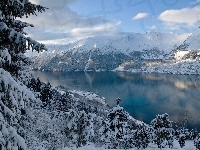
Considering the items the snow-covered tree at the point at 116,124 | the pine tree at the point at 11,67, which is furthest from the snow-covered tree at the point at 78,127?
the pine tree at the point at 11,67

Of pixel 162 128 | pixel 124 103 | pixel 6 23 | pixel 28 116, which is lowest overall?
pixel 124 103

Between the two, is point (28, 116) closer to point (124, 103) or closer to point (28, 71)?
point (28, 71)

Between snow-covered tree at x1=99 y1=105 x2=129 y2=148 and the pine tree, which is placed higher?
the pine tree

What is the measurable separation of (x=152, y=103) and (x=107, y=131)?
462ft

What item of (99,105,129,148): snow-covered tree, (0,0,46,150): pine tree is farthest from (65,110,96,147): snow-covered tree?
(0,0,46,150): pine tree

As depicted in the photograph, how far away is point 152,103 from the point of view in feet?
625

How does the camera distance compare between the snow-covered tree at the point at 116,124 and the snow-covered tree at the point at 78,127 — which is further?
the snow-covered tree at the point at 116,124

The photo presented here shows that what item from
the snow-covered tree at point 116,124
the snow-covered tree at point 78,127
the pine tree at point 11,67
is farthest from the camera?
the snow-covered tree at point 116,124

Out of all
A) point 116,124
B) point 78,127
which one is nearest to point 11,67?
point 78,127

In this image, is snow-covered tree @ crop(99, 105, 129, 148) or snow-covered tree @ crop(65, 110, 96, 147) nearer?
snow-covered tree @ crop(65, 110, 96, 147)

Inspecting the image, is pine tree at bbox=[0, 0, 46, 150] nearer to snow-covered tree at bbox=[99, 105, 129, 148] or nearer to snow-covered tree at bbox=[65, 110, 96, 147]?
snow-covered tree at bbox=[65, 110, 96, 147]

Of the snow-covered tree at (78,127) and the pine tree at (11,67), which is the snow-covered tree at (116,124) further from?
the pine tree at (11,67)

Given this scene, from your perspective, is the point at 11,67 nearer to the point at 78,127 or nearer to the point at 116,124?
the point at 78,127

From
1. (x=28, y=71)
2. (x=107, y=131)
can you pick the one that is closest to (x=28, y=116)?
(x=28, y=71)
